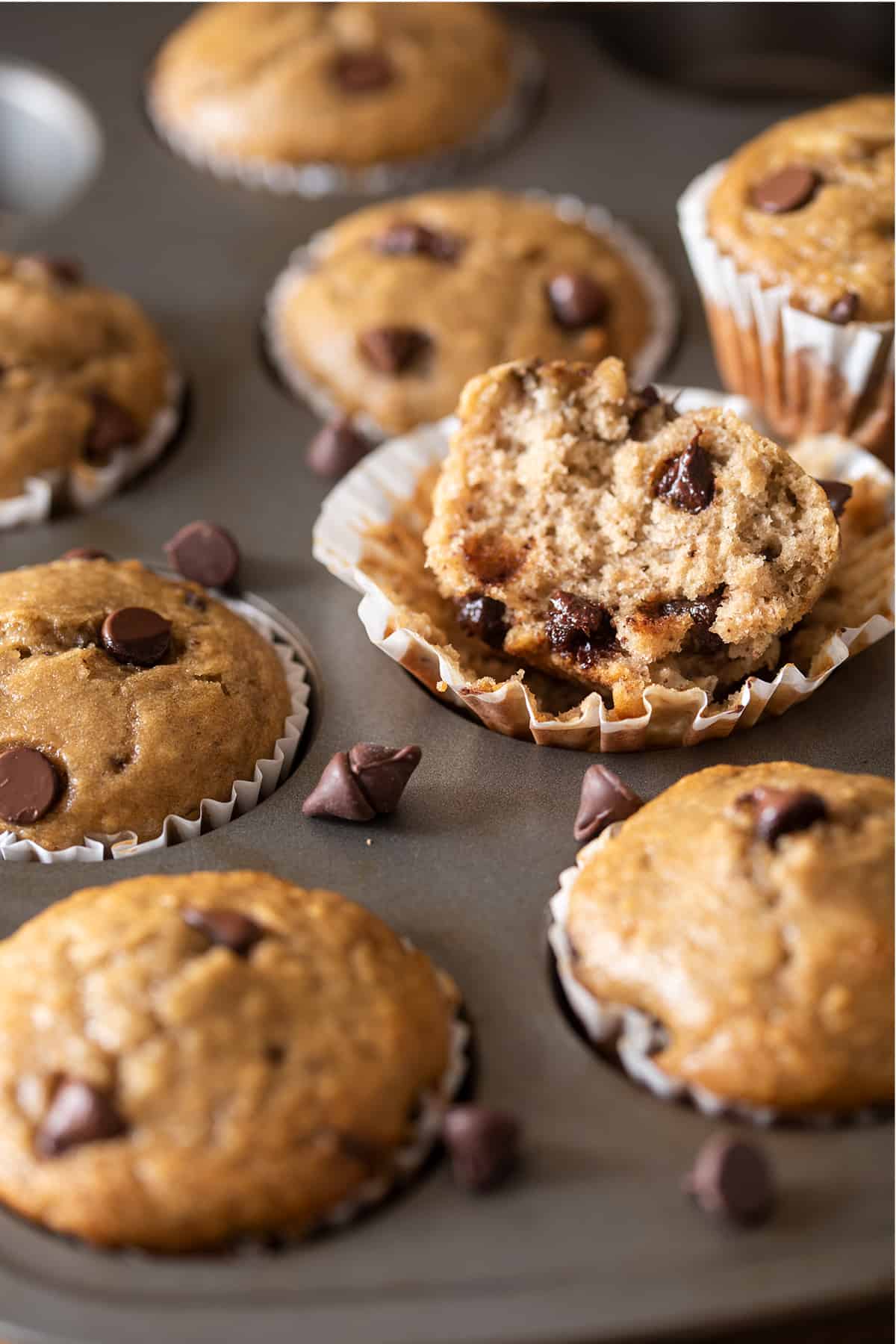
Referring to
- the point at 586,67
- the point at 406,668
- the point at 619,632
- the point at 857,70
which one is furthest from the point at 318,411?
the point at 857,70

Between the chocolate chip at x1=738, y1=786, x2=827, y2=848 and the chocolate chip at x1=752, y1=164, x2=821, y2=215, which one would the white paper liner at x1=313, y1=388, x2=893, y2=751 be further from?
the chocolate chip at x1=752, y1=164, x2=821, y2=215

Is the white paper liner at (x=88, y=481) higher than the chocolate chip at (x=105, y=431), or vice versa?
the chocolate chip at (x=105, y=431)

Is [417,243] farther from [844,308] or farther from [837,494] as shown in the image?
[837,494]

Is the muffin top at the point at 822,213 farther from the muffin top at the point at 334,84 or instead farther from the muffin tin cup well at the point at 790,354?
the muffin top at the point at 334,84

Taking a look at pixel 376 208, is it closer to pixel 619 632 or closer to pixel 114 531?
pixel 114 531

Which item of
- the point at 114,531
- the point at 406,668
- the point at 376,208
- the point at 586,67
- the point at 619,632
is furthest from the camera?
the point at 586,67

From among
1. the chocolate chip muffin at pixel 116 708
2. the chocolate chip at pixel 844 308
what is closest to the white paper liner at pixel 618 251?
the chocolate chip at pixel 844 308

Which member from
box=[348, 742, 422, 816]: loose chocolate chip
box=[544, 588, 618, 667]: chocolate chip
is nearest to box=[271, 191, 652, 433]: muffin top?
box=[544, 588, 618, 667]: chocolate chip
